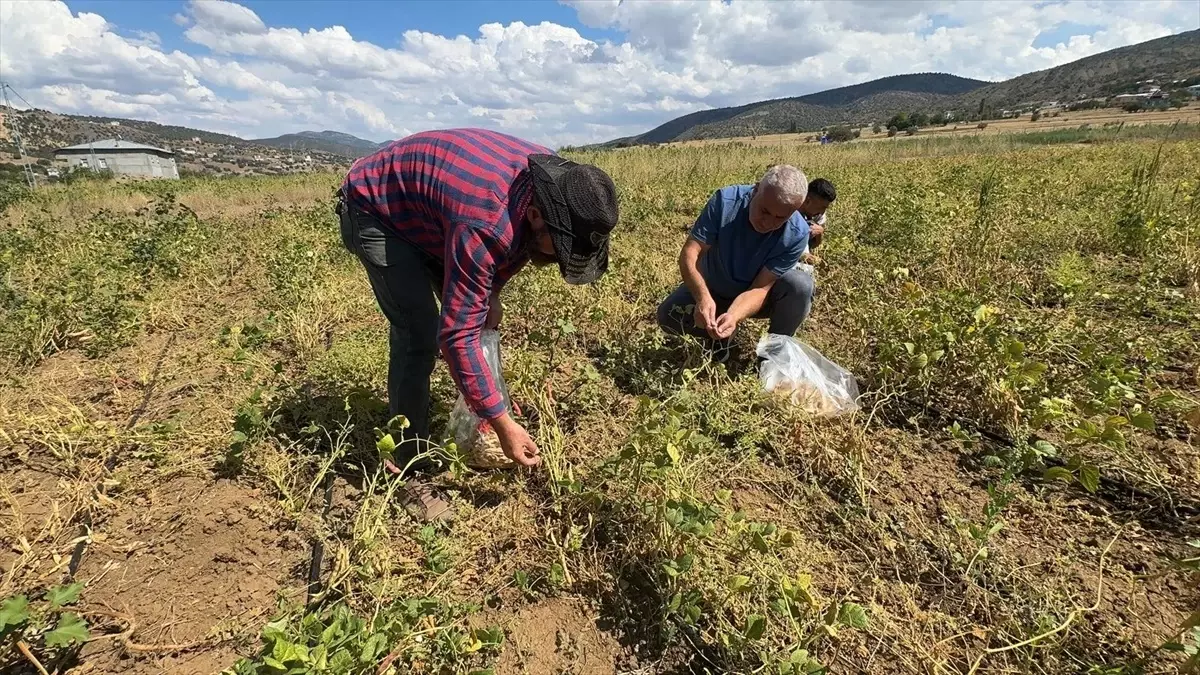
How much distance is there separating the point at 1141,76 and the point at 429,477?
94104 millimetres

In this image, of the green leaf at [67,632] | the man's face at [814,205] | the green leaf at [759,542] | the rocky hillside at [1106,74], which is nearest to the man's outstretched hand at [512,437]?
the green leaf at [759,542]

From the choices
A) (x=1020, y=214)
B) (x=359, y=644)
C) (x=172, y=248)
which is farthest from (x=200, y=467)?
(x=1020, y=214)

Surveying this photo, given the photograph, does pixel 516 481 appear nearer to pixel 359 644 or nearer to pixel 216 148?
pixel 359 644

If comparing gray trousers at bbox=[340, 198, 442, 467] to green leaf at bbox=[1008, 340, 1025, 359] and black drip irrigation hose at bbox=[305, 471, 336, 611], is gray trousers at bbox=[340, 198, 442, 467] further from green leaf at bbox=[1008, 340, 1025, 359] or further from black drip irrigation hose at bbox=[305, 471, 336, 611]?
green leaf at bbox=[1008, 340, 1025, 359]

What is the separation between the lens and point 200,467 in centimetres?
226

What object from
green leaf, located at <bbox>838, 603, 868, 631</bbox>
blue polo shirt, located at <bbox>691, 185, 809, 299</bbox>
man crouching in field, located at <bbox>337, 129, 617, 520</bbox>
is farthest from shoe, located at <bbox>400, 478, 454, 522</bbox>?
blue polo shirt, located at <bbox>691, 185, 809, 299</bbox>

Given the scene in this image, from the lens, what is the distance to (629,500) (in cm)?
188

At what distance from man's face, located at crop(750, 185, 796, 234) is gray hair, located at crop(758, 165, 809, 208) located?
2cm

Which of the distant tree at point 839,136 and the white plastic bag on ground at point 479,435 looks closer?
the white plastic bag on ground at point 479,435

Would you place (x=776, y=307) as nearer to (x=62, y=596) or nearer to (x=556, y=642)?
(x=556, y=642)

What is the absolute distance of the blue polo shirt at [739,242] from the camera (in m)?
2.89

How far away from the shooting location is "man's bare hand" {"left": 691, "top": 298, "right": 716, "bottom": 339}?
108 inches

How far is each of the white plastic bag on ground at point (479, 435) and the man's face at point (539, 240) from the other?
567 millimetres

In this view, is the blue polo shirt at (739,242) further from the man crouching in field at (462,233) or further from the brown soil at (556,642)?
the brown soil at (556,642)
